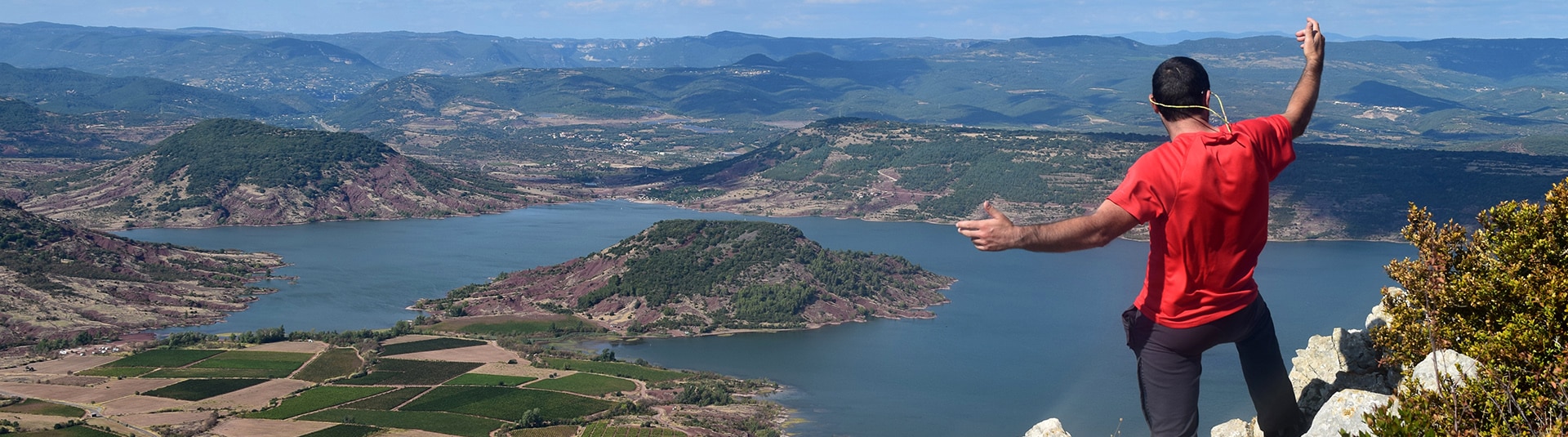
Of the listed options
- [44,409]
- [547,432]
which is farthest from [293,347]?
[547,432]

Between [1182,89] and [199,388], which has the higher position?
[1182,89]

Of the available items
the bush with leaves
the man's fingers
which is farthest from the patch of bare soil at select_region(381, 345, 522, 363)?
the man's fingers

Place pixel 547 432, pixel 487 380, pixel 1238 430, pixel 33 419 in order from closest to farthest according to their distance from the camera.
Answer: pixel 1238 430 < pixel 547 432 < pixel 33 419 < pixel 487 380

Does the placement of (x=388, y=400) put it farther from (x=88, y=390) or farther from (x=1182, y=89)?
(x=1182, y=89)

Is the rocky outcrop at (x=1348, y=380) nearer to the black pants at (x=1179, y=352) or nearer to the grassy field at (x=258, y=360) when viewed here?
the black pants at (x=1179, y=352)

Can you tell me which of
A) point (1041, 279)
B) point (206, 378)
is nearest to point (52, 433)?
point (206, 378)

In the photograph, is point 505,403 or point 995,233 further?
point 505,403
